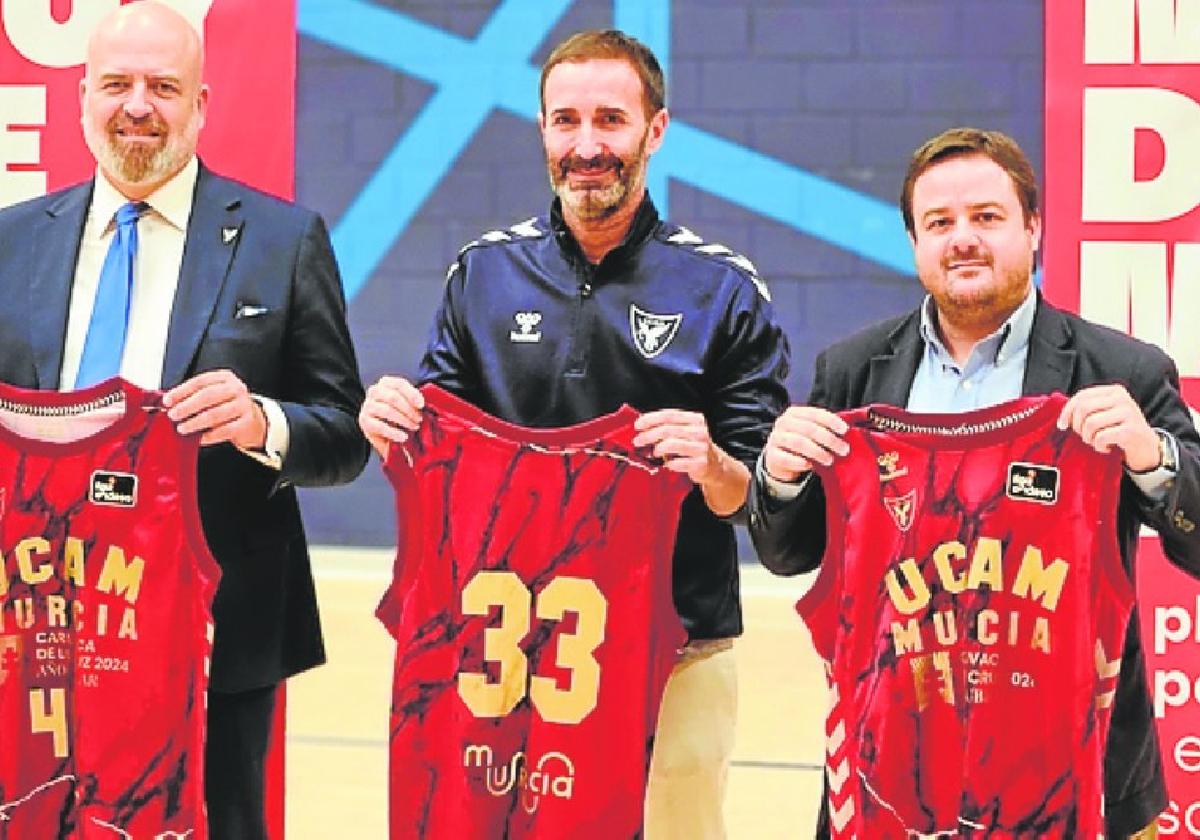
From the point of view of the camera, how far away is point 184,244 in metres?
3.04

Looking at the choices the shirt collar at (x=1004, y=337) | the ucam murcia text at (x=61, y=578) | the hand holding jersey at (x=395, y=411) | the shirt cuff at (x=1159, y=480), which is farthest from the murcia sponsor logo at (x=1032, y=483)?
the ucam murcia text at (x=61, y=578)

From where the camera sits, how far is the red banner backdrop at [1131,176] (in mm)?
3451

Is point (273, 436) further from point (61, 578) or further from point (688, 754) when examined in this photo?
point (688, 754)

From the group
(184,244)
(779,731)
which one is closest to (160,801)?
(184,244)

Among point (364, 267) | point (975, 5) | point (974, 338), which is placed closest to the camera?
point (974, 338)

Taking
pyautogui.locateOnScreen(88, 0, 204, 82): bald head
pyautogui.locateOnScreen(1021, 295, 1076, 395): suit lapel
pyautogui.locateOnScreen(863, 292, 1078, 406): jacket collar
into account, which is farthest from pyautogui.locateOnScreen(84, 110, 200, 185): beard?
pyautogui.locateOnScreen(1021, 295, 1076, 395): suit lapel

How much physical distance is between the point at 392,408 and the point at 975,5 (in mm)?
4760

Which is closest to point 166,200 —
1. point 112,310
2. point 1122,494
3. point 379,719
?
point 112,310

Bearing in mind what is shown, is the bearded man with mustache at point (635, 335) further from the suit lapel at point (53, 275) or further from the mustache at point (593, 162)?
the suit lapel at point (53, 275)

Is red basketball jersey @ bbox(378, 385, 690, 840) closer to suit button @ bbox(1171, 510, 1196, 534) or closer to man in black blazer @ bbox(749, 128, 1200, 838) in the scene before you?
man in black blazer @ bbox(749, 128, 1200, 838)

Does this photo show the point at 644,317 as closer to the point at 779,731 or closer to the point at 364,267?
the point at 779,731

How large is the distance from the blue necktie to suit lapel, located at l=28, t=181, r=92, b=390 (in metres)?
0.05

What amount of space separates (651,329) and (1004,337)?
1.88 ft

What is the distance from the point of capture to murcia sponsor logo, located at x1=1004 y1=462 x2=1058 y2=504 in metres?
2.58
